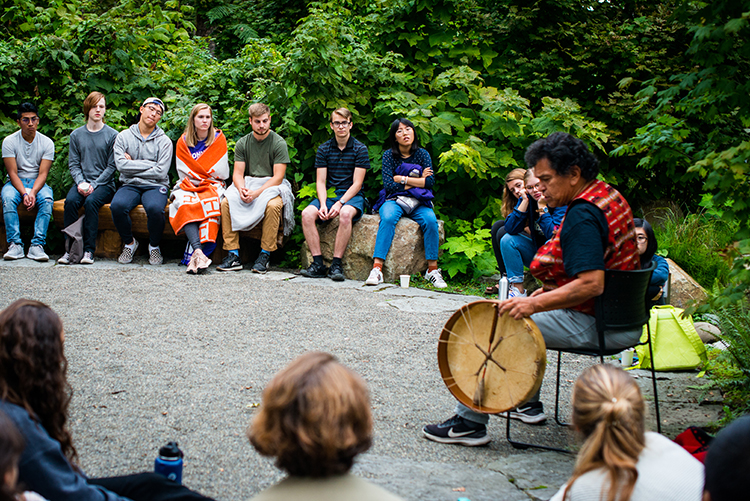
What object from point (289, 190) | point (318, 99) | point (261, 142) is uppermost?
point (318, 99)

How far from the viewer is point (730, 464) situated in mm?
1410

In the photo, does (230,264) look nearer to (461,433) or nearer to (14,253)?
(14,253)

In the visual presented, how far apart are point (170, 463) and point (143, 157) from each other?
595 centimetres

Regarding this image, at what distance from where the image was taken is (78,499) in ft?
6.15

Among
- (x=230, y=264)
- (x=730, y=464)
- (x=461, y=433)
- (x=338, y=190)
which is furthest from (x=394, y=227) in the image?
(x=730, y=464)

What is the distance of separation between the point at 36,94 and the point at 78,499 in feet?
27.6

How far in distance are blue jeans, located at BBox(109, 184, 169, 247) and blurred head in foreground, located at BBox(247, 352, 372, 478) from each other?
6.23 meters

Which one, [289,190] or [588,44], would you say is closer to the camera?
[289,190]

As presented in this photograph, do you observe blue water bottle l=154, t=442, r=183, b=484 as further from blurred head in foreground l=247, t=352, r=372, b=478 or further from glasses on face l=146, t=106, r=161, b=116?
glasses on face l=146, t=106, r=161, b=116

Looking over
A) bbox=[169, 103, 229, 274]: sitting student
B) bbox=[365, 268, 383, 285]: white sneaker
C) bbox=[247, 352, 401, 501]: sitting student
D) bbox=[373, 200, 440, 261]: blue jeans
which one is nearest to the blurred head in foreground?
bbox=[247, 352, 401, 501]: sitting student

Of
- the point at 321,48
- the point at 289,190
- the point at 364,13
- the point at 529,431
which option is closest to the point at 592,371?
the point at 529,431

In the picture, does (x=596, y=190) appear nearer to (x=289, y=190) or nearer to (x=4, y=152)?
(x=289, y=190)

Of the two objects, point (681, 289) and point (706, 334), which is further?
point (681, 289)

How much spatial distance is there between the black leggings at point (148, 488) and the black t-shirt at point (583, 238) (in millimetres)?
1860
